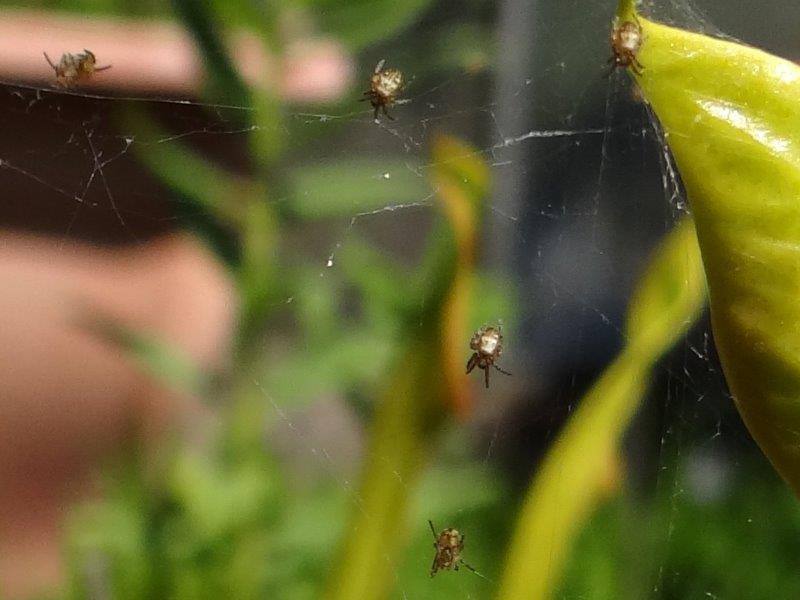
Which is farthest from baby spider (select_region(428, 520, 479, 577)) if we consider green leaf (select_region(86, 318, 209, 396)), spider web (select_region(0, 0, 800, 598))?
green leaf (select_region(86, 318, 209, 396))

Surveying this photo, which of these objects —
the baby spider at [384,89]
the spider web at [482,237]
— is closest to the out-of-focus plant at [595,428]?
the spider web at [482,237]

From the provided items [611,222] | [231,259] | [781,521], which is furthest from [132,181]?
[781,521]

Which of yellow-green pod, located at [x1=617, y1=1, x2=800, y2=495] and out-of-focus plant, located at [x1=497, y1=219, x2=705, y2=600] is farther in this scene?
out-of-focus plant, located at [x1=497, y1=219, x2=705, y2=600]

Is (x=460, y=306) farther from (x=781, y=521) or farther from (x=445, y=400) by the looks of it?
(x=781, y=521)

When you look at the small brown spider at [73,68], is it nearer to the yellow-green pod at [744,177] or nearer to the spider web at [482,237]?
the spider web at [482,237]

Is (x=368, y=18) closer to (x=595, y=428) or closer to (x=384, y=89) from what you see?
(x=384, y=89)

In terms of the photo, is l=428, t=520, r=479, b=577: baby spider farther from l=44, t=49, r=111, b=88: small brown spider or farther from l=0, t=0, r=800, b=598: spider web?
l=44, t=49, r=111, b=88: small brown spider

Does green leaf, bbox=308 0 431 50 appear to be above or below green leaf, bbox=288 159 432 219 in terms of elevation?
above
